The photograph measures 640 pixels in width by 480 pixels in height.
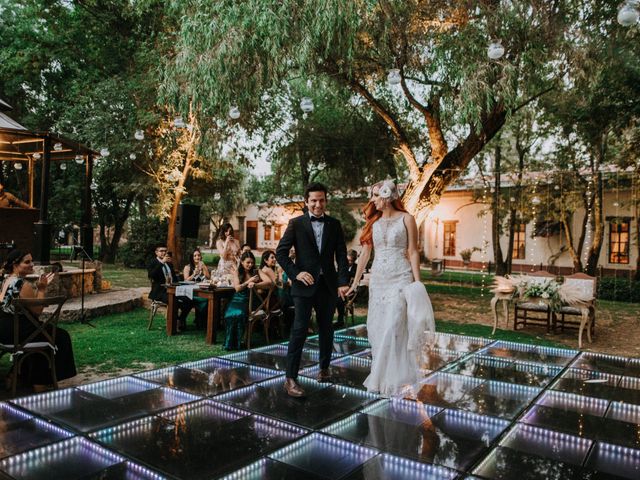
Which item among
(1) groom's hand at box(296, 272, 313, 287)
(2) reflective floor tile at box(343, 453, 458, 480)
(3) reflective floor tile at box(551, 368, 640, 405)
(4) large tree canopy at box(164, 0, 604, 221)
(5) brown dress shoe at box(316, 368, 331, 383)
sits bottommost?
(3) reflective floor tile at box(551, 368, 640, 405)

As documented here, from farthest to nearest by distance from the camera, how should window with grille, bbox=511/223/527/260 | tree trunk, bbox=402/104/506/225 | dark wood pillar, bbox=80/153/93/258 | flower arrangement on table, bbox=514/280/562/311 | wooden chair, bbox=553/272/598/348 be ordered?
1. window with grille, bbox=511/223/527/260
2. tree trunk, bbox=402/104/506/225
3. dark wood pillar, bbox=80/153/93/258
4. flower arrangement on table, bbox=514/280/562/311
5. wooden chair, bbox=553/272/598/348

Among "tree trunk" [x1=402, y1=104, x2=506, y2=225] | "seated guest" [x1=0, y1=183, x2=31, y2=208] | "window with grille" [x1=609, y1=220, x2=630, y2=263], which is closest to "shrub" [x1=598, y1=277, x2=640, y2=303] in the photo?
"window with grille" [x1=609, y1=220, x2=630, y2=263]

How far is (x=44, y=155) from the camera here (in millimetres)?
9719

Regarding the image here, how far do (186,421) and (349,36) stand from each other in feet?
20.4

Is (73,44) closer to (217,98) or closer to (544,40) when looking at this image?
(217,98)

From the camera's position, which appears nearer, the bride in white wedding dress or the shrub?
the bride in white wedding dress

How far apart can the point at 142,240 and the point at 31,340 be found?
701 inches

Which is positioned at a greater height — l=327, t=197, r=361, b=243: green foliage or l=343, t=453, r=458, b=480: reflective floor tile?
l=327, t=197, r=361, b=243: green foliage

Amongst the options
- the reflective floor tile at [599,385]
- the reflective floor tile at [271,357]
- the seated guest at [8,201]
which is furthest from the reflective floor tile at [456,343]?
the seated guest at [8,201]

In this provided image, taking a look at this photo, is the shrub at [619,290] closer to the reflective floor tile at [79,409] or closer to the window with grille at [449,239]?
the window with grille at [449,239]

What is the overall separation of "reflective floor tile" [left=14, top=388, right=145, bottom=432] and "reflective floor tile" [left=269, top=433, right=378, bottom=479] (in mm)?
1340

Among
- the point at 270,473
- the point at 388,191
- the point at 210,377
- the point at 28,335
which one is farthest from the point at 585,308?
the point at 28,335

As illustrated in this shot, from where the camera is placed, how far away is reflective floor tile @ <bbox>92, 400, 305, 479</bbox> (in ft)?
9.58

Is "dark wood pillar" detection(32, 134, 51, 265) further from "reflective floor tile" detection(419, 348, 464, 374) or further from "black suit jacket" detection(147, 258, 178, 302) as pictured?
"reflective floor tile" detection(419, 348, 464, 374)
